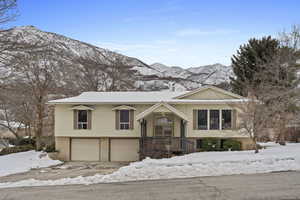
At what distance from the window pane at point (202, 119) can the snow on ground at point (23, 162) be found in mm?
10491

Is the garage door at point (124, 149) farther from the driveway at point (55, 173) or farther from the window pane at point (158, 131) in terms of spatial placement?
the driveway at point (55, 173)

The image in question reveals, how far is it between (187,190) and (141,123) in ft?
46.7

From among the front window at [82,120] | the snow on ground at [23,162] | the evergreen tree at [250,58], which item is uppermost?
the evergreen tree at [250,58]

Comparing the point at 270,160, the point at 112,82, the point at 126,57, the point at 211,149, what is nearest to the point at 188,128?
the point at 211,149

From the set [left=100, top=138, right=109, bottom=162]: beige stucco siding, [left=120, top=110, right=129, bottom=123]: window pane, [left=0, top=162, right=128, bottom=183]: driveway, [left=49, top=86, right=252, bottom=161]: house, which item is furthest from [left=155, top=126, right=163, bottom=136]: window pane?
[left=0, top=162, right=128, bottom=183]: driveway

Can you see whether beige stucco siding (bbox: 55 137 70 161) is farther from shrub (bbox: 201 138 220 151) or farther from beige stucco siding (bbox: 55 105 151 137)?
shrub (bbox: 201 138 220 151)

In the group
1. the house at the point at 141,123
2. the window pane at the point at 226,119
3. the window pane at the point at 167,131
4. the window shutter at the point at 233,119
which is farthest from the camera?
the window pane at the point at 167,131

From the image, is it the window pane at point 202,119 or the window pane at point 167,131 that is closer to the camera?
the window pane at point 202,119

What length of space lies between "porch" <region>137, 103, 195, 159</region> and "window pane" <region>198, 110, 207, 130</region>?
1.13 meters

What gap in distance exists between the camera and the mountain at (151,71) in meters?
43.7

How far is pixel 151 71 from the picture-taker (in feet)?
323

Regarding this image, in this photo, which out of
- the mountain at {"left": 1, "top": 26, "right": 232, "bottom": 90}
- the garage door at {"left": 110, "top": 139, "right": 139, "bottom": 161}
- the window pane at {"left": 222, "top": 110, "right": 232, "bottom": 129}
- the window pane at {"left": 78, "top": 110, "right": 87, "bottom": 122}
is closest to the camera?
the window pane at {"left": 222, "top": 110, "right": 232, "bottom": 129}

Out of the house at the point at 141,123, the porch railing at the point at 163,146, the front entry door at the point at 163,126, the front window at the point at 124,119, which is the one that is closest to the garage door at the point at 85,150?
the house at the point at 141,123

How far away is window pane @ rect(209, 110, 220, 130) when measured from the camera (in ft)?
75.9
